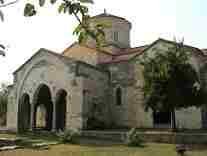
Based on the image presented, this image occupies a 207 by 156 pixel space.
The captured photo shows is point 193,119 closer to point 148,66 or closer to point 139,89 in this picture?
point 139,89

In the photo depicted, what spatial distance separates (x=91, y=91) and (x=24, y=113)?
768 cm

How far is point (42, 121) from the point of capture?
141 ft

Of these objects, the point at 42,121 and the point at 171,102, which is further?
the point at 42,121

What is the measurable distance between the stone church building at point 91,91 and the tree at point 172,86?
3985mm

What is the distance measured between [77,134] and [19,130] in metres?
8.50

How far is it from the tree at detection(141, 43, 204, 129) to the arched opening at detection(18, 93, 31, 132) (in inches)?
516

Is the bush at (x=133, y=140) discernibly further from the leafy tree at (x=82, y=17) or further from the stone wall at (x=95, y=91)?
the leafy tree at (x=82, y=17)

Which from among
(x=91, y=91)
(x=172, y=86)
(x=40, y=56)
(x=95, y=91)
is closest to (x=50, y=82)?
(x=40, y=56)

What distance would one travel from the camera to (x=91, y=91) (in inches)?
1039

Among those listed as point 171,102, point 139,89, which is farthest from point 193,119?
point 171,102

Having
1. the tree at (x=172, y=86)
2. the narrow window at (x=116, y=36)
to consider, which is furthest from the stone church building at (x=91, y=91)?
the tree at (x=172, y=86)

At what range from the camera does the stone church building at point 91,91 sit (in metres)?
25.7

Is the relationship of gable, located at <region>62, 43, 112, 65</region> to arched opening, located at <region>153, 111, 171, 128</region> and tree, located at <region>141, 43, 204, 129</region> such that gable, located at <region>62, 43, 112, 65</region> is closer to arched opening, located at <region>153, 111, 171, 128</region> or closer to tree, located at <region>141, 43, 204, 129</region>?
arched opening, located at <region>153, 111, 171, 128</region>

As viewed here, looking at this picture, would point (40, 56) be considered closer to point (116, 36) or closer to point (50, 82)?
point (50, 82)
